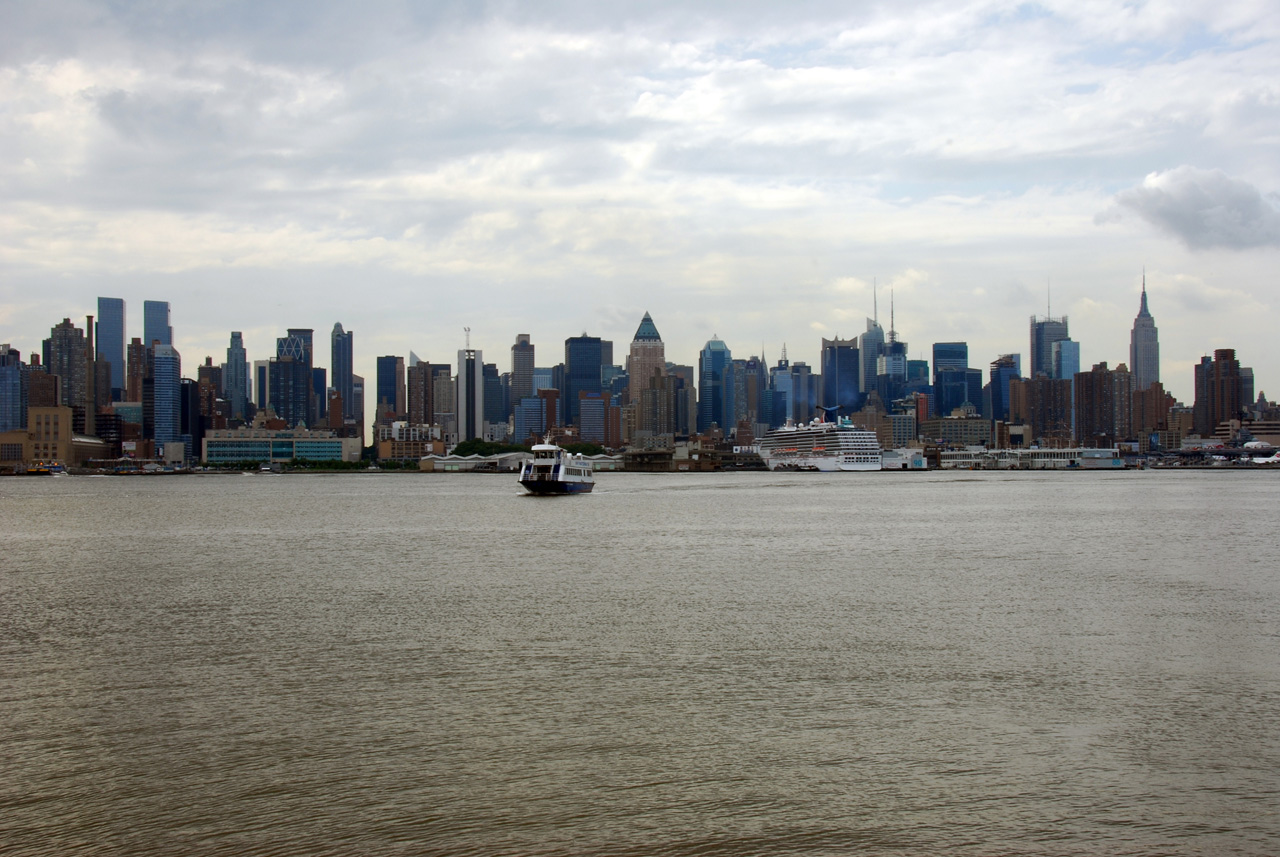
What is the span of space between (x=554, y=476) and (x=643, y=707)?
86730 millimetres

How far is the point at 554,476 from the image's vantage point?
346ft

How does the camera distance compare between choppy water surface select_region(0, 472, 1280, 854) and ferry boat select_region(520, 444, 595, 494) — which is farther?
ferry boat select_region(520, 444, 595, 494)

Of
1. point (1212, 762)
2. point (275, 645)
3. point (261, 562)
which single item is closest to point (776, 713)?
point (1212, 762)

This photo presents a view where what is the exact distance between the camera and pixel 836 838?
1309cm

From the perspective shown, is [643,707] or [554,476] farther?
[554,476]

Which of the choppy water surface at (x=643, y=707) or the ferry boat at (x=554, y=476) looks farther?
the ferry boat at (x=554, y=476)

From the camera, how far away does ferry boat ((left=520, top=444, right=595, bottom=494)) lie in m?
106

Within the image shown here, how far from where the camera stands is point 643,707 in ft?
62.4

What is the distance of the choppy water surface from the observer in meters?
13.6

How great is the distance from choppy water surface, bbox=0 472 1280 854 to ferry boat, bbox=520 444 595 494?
62.8 m

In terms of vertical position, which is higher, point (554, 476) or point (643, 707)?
point (554, 476)

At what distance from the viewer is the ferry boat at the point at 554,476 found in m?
106

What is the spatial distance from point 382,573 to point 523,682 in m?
20.3

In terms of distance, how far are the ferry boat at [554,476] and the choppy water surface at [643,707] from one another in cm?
6276
